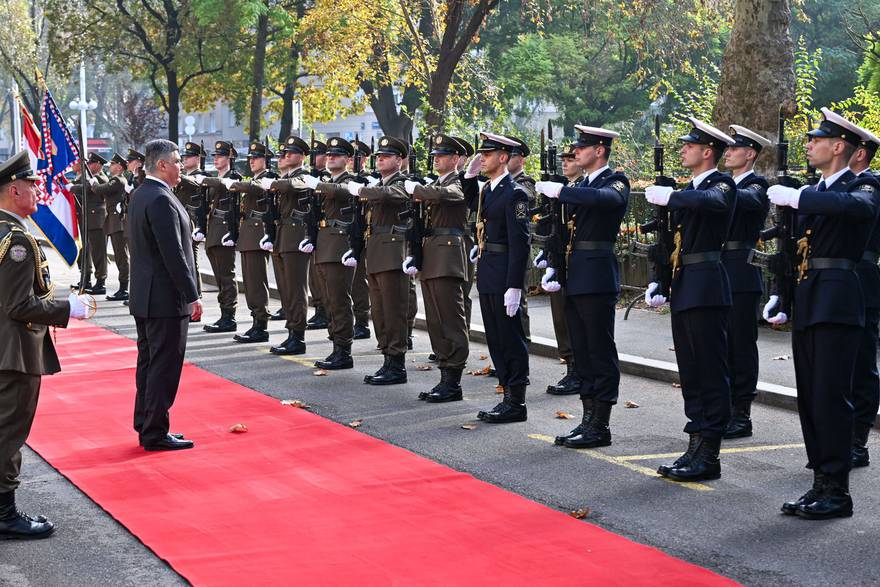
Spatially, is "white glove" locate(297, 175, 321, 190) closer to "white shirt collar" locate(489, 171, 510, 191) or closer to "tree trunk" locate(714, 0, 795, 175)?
"white shirt collar" locate(489, 171, 510, 191)

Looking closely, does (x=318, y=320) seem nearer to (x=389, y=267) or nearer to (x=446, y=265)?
(x=389, y=267)

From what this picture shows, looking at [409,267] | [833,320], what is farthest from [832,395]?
[409,267]

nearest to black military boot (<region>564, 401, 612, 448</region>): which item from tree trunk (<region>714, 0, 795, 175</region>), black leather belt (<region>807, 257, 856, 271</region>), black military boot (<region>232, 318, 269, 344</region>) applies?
black leather belt (<region>807, 257, 856, 271</region>)

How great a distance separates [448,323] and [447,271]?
1.41 ft

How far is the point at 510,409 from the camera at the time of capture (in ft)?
31.1

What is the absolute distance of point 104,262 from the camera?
19484mm

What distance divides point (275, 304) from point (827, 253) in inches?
461

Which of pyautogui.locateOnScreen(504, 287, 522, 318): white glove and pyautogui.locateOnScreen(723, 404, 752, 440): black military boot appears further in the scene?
pyautogui.locateOnScreen(504, 287, 522, 318): white glove

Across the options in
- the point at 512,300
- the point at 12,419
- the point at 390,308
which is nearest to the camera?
the point at 12,419

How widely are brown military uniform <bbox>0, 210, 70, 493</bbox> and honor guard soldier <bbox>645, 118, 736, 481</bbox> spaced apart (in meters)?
3.52

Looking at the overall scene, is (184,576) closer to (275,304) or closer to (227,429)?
(227,429)

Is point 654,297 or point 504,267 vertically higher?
point 504,267

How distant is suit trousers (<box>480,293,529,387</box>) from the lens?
9500 mm

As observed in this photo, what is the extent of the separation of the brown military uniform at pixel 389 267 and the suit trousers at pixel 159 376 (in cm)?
276
